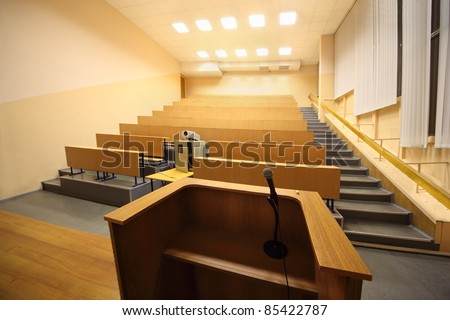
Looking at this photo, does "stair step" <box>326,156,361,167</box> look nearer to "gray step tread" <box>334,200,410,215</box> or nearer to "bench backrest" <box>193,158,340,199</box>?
"gray step tread" <box>334,200,410,215</box>

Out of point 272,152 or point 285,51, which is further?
point 285,51

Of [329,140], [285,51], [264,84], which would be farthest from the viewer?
[264,84]

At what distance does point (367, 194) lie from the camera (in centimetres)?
226

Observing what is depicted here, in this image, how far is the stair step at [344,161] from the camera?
2975 mm

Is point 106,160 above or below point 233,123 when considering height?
below

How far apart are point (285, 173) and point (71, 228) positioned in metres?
2.03

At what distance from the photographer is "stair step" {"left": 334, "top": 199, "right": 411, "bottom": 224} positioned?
6.46 ft

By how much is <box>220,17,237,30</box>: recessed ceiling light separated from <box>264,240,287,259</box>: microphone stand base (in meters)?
4.85

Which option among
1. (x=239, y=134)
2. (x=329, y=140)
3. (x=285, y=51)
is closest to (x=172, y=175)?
(x=239, y=134)

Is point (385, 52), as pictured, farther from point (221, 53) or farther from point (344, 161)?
point (221, 53)

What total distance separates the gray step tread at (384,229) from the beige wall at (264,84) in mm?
6030

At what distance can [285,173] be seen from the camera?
199 cm

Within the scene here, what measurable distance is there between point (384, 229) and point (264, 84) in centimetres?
649

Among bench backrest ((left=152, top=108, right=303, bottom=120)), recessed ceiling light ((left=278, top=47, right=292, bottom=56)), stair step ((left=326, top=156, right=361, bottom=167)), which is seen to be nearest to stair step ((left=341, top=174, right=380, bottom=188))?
stair step ((left=326, top=156, right=361, bottom=167))
